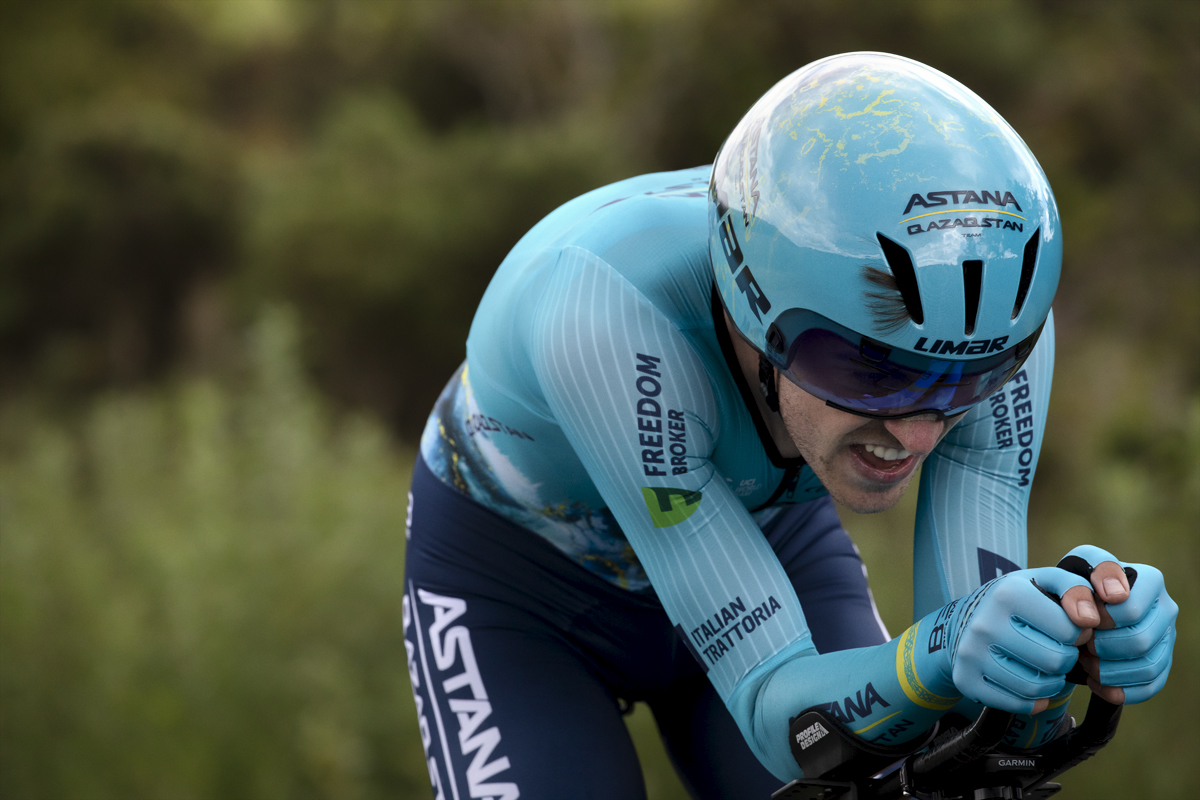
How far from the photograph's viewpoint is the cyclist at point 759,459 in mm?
1700

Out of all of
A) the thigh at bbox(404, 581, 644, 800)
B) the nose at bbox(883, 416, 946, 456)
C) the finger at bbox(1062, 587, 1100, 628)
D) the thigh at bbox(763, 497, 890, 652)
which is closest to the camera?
the finger at bbox(1062, 587, 1100, 628)

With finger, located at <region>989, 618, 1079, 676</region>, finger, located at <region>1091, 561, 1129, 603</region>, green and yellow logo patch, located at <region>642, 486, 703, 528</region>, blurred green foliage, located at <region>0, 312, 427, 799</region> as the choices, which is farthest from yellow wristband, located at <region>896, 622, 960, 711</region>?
blurred green foliage, located at <region>0, 312, 427, 799</region>

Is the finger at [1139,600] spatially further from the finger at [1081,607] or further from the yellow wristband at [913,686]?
the yellow wristband at [913,686]

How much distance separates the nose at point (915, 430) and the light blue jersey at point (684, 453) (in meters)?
0.30

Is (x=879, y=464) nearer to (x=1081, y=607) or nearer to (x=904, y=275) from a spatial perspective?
(x=904, y=275)

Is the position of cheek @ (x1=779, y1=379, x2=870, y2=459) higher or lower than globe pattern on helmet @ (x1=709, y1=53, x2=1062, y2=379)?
lower

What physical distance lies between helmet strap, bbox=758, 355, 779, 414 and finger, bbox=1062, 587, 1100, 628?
63cm

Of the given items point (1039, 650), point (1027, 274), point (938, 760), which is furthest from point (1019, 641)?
point (1027, 274)

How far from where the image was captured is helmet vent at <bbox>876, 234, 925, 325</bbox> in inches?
67.1

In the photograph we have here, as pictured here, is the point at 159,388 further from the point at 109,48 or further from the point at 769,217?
the point at 769,217

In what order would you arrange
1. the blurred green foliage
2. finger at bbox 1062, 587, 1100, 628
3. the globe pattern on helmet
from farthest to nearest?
the blurred green foliage → the globe pattern on helmet → finger at bbox 1062, 587, 1100, 628

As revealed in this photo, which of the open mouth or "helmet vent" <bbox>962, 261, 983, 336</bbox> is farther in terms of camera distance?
the open mouth

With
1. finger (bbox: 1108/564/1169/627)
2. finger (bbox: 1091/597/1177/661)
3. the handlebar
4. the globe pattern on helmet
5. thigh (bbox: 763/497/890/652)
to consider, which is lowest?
the handlebar

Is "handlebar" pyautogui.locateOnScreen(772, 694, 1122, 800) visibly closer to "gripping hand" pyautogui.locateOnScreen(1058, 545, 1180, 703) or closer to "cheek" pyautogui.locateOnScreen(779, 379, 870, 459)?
"gripping hand" pyautogui.locateOnScreen(1058, 545, 1180, 703)
